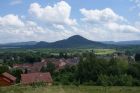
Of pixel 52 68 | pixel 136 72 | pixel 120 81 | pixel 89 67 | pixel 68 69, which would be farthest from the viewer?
pixel 52 68

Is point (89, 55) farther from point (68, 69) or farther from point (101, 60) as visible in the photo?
point (68, 69)

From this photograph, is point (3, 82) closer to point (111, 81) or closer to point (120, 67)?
point (111, 81)

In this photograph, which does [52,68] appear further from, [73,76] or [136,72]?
[136,72]

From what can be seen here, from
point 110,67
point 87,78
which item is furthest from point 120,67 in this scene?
point 87,78

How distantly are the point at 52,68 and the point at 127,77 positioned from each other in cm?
3443

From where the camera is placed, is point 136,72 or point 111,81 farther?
point 136,72

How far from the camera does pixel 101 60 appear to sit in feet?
215

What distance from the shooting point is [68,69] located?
247 ft

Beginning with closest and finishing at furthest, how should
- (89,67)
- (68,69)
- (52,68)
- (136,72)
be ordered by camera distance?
(136,72), (89,67), (68,69), (52,68)

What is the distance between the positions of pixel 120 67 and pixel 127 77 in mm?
10551

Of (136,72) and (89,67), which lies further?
(89,67)

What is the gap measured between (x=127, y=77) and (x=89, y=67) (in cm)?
1200

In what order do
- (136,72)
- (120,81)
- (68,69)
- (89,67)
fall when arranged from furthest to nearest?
(68,69), (89,67), (136,72), (120,81)

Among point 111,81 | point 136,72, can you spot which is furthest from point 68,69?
point 111,81
